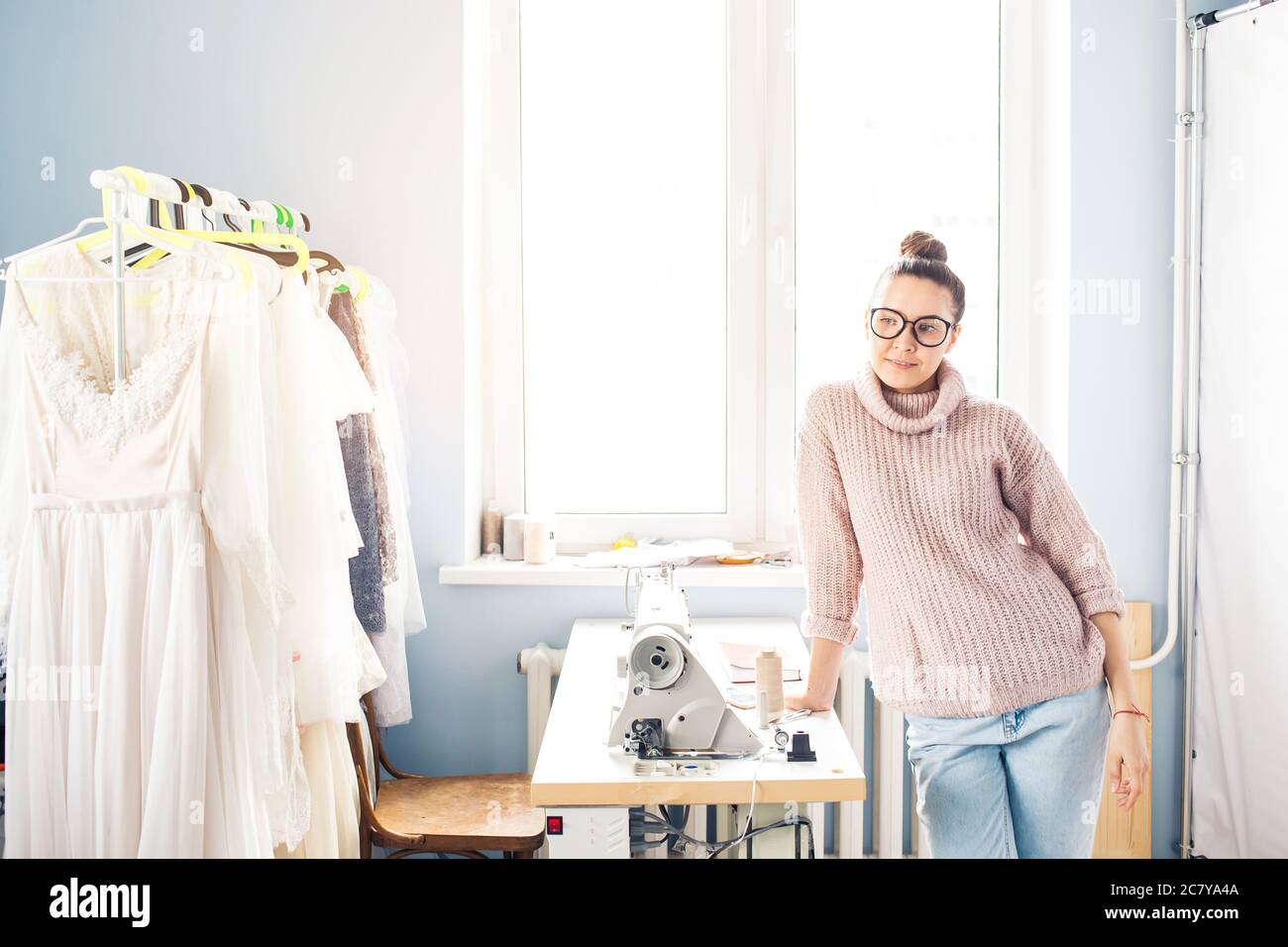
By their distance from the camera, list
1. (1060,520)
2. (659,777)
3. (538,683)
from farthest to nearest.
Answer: (538,683) < (1060,520) < (659,777)

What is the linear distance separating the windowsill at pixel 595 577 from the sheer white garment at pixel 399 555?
152 millimetres

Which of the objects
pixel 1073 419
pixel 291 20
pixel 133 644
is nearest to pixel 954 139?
pixel 1073 419

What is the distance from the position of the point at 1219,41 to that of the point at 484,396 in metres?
2.01

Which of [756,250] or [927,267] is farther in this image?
[756,250]

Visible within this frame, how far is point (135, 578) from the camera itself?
4.67 feet

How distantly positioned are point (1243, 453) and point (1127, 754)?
3.40 ft

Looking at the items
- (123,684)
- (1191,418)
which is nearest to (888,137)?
(1191,418)

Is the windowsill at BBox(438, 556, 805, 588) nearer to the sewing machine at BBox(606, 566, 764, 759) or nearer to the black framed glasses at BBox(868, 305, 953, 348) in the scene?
the sewing machine at BBox(606, 566, 764, 759)

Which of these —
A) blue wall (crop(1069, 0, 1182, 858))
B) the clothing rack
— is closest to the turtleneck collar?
blue wall (crop(1069, 0, 1182, 858))

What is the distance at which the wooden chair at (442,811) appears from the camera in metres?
1.86

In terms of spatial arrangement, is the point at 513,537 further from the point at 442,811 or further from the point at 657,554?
the point at 442,811

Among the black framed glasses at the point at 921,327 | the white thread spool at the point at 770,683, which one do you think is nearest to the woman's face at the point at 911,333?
the black framed glasses at the point at 921,327

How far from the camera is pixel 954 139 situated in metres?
2.43

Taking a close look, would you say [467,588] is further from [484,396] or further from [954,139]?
[954,139]
